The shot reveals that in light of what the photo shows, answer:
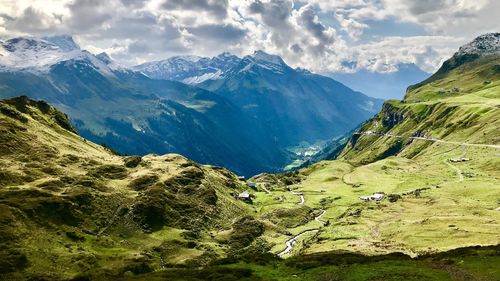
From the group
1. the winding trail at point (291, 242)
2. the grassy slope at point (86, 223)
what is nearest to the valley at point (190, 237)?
the grassy slope at point (86, 223)

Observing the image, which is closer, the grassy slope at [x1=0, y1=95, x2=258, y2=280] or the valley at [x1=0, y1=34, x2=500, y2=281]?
the valley at [x1=0, y1=34, x2=500, y2=281]

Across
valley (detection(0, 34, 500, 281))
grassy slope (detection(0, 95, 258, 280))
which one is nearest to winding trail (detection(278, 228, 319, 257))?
valley (detection(0, 34, 500, 281))

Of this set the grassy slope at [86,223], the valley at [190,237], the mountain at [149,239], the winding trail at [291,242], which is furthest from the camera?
the winding trail at [291,242]

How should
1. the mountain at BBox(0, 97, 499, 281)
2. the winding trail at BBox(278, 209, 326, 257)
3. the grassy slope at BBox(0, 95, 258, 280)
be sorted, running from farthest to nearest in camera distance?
the winding trail at BBox(278, 209, 326, 257) → the grassy slope at BBox(0, 95, 258, 280) → the mountain at BBox(0, 97, 499, 281)

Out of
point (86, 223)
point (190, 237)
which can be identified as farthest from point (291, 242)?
point (86, 223)

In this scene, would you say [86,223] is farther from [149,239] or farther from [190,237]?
[190,237]

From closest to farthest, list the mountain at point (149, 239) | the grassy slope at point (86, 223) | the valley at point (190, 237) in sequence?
the mountain at point (149, 239) < the valley at point (190, 237) < the grassy slope at point (86, 223)

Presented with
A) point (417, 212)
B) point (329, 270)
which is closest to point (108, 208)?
point (329, 270)

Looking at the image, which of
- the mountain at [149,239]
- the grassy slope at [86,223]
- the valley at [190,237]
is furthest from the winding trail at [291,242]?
the grassy slope at [86,223]

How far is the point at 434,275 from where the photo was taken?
7794cm

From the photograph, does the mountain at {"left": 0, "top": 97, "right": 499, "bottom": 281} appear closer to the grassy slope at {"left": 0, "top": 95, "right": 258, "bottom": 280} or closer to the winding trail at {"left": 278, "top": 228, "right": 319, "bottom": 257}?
→ the grassy slope at {"left": 0, "top": 95, "right": 258, "bottom": 280}

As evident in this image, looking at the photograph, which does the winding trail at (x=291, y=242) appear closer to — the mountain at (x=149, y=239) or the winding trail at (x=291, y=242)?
the winding trail at (x=291, y=242)

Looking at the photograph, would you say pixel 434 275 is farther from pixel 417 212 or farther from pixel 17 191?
pixel 17 191

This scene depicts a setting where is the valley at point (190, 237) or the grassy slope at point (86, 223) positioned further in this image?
the grassy slope at point (86, 223)
